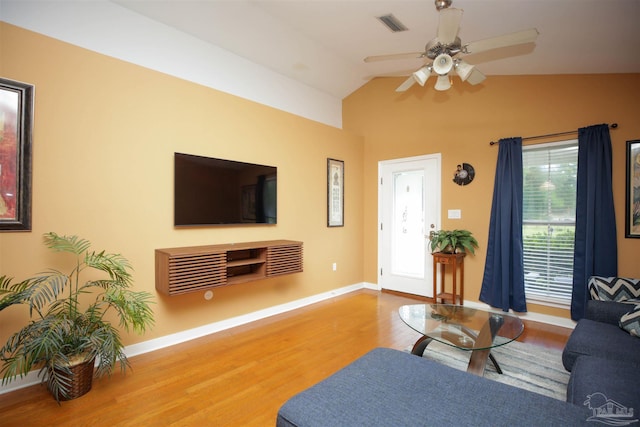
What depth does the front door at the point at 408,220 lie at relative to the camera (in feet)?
14.7

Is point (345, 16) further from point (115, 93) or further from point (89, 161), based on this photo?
point (89, 161)

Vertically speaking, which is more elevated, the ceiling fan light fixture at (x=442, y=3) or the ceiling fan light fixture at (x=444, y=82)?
the ceiling fan light fixture at (x=442, y=3)

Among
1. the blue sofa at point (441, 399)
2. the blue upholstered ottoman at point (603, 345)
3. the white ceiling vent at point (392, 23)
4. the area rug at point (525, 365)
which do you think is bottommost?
the area rug at point (525, 365)

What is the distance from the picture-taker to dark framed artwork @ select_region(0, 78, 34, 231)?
216cm

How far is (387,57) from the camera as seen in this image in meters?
2.56

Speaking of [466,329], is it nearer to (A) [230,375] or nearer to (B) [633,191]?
(A) [230,375]

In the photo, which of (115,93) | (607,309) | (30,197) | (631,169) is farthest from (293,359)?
(631,169)

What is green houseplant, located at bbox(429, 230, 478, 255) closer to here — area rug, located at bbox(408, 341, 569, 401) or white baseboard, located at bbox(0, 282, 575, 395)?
white baseboard, located at bbox(0, 282, 575, 395)

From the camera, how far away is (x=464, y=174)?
13.6 feet

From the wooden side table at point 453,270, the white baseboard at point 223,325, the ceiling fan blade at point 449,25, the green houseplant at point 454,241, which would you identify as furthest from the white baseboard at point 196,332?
the ceiling fan blade at point 449,25

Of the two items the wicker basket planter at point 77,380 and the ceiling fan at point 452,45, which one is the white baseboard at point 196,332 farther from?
the ceiling fan at point 452,45

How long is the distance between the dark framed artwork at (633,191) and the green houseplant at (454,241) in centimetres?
144

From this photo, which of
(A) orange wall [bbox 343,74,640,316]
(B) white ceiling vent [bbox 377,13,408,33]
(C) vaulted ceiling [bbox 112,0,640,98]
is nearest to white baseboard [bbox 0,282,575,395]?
(A) orange wall [bbox 343,74,640,316]

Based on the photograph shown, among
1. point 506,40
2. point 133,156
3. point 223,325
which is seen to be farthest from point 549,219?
point 133,156
